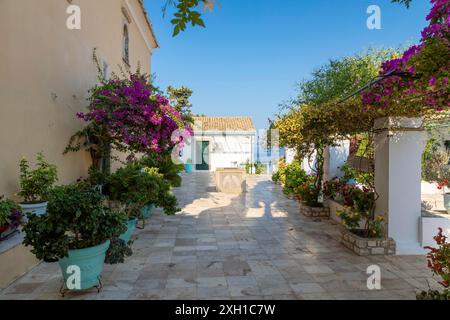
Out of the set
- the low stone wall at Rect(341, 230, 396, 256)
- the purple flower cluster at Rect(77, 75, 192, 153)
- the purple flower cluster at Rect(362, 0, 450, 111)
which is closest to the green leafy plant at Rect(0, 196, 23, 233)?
the purple flower cluster at Rect(77, 75, 192, 153)

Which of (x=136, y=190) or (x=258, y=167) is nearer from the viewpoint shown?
(x=136, y=190)

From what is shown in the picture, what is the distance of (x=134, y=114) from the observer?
18.0 feet

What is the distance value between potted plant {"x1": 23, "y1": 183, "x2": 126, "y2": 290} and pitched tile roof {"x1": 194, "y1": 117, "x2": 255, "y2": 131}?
20.7 m

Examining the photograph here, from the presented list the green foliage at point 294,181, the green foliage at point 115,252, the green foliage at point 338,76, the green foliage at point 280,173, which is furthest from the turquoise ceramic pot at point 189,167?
the green foliage at point 115,252

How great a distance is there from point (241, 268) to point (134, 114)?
3366 millimetres

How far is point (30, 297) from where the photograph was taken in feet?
10.8

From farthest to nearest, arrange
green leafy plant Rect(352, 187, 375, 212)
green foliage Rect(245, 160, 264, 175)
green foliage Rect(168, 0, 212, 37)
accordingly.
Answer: green foliage Rect(245, 160, 264, 175) < green leafy plant Rect(352, 187, 375, 212) < green foliage Rect(168, 0, 212, 37)

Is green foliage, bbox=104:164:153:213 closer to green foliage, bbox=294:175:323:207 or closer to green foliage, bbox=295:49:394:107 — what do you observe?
green foliage, bbox=294:175:323:207

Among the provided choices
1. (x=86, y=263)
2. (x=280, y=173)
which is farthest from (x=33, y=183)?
(x=280, y=173)

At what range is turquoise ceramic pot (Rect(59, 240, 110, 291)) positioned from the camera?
314cm

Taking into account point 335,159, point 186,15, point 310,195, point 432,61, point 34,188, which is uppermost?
point 186,15

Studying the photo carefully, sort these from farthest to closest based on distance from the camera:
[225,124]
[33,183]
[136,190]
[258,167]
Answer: [225,124]
[258,167]
[136,190]
[33,183]

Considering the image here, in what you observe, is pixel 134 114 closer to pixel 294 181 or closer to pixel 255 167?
pixel 294 181

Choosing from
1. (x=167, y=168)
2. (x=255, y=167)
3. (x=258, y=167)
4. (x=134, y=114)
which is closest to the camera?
(x=134, y=114)
